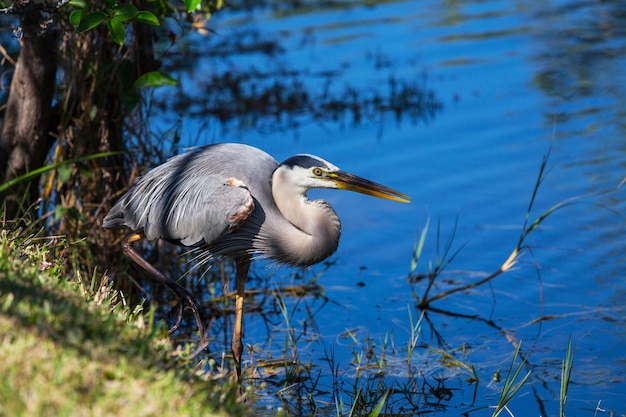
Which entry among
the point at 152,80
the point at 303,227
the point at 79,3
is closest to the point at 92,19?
the point at 79,3

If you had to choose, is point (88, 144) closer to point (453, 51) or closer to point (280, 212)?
point (280, 212)

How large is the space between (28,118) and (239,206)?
75.3 inches

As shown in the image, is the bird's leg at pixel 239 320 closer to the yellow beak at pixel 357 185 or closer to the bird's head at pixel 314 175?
the bird's head at pixel 314 175

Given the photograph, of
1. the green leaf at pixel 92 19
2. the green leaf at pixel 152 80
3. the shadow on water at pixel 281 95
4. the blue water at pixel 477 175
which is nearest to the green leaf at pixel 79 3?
the green leaf at pixel 92 19

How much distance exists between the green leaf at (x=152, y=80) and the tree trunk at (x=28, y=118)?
681 mm

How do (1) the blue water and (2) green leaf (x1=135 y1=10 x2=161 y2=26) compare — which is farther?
(1) the blue water

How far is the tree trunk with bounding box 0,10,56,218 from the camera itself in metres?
6.22

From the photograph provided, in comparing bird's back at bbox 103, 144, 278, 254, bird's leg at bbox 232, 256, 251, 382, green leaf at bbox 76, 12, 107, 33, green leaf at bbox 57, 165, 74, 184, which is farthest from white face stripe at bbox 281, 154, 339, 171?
green leaf at bbox 57, 165, 74, 184

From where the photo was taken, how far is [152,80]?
5938 millimetres

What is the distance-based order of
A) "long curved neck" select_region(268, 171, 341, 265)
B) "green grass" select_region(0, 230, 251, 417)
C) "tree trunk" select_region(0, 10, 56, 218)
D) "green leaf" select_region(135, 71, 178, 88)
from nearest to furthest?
"green grass" select_region(0, 230, 251, 417) < "long curved neck" select_region(268, 171, 341, 265) < "green leaf" select_region(135, 71, 178, 88) < "tree trunk" select_region(0, 10, 56, 218)

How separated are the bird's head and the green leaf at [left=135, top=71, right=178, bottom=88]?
1146mm

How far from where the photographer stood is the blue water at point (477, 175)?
237 inches

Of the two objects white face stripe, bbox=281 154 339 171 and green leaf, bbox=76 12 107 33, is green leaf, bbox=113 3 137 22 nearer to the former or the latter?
green leaf, bbox=76 12 107 33

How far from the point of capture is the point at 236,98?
36.1 feet
